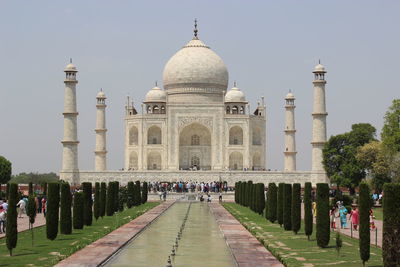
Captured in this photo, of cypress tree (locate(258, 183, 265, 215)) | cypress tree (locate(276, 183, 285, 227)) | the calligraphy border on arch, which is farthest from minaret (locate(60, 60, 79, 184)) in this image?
cypress tree (locate(276, 183, 285, 227))

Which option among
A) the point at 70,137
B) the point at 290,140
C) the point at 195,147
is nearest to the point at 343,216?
the point at 70,137

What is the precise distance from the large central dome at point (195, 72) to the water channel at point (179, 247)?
25435mm

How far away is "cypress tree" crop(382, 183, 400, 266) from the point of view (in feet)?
31.0

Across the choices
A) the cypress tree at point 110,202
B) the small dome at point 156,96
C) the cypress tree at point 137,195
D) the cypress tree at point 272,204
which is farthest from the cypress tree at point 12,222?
the small dome at point 156,96

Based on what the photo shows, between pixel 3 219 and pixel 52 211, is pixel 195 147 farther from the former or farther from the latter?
pixel 52 211

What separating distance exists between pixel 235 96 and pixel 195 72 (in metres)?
2.77

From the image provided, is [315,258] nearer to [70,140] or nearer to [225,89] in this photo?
[70,140]

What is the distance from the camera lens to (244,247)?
1255 cm

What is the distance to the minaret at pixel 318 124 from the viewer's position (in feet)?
122

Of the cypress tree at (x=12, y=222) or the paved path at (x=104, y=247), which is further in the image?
the cypress tree at (x=12, y=222)

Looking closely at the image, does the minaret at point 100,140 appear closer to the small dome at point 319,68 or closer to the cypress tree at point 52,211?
the small dome at point 319,68

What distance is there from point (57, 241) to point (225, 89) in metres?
32.1

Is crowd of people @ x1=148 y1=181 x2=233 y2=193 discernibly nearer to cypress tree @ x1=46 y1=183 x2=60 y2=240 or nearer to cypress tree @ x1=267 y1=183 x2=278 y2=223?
cypress tree @ x1=267 y1=183 x2=278 y2=223

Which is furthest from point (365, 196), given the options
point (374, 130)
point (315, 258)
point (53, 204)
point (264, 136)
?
point (264, 136)
